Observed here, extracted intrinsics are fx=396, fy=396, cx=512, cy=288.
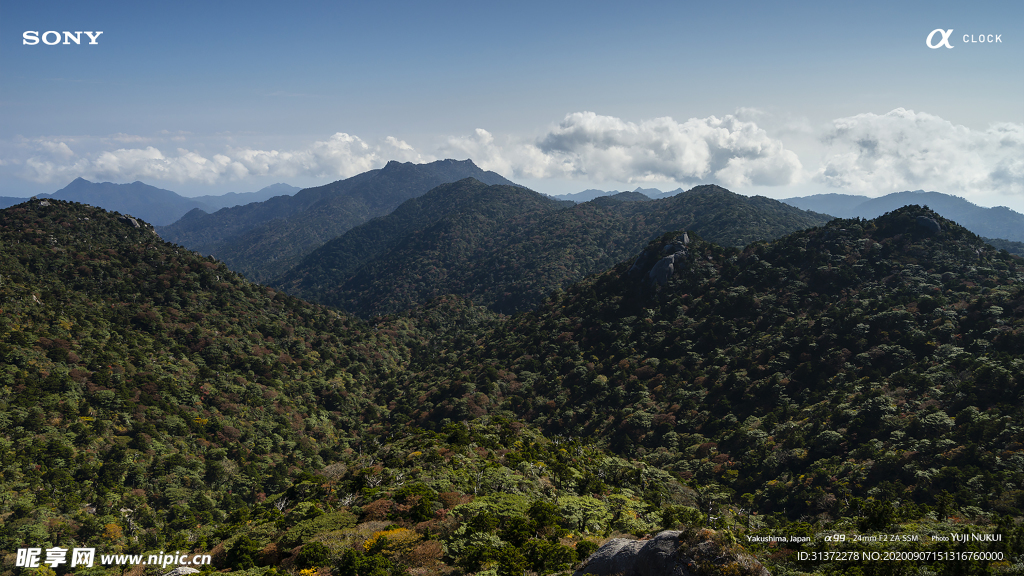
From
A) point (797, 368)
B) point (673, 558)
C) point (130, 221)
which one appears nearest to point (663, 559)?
point (673, 558)

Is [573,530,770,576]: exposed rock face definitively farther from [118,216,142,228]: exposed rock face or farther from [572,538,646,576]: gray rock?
[118,216,142,228]: exposed rock face

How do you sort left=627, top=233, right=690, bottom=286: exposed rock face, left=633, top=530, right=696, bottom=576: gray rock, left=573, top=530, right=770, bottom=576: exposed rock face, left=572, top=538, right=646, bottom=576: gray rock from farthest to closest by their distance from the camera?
left=627, top=233, right=690, bottom=286: exposed rock face < left=572, top=538, right=646, bottom=576: gray rock < left=633, top=530, right=696, bottom=576: gray rock < left=573, top=530, right=770, bottom=576: exposed rock face

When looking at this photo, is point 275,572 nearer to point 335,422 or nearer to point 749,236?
point 335,422

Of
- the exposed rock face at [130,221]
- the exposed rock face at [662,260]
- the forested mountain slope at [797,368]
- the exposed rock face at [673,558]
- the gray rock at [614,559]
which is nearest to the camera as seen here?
the exposed rock face at [673,558]

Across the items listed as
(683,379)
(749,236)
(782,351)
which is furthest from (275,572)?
(749,236)

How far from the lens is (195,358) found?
346ft

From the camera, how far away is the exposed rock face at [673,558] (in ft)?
48.6

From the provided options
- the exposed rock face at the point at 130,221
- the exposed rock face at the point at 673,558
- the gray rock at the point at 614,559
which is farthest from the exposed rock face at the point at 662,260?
the exposed rock face at the point at 130,221

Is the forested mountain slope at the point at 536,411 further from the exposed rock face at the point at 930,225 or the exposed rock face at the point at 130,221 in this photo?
the exposed rock face at the point at 130,221

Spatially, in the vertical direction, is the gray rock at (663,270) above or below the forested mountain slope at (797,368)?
above

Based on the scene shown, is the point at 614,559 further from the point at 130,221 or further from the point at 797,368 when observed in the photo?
the point at 130,221

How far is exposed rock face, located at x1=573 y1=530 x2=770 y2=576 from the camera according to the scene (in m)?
14.8

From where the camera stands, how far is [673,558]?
1605 cm

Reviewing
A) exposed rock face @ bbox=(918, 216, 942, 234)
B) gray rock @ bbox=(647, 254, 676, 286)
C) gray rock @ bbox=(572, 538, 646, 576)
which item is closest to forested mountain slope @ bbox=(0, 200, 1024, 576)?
gray rock @ bbox=(647, 254, 676, 286)
